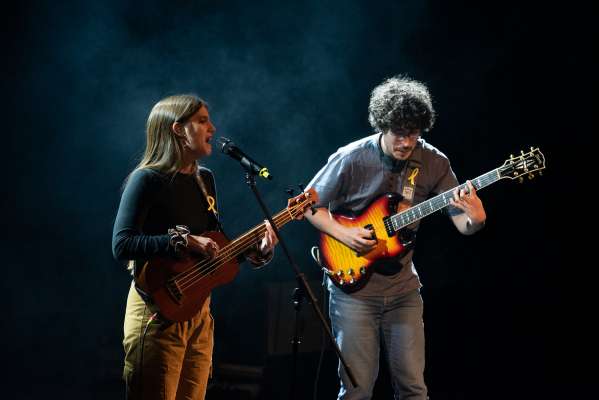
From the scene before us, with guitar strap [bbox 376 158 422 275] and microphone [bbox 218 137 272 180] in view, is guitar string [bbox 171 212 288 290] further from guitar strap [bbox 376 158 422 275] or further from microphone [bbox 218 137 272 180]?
guitar strap [bbox 376 158 422 275]

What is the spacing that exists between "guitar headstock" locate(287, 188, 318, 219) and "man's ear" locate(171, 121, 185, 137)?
0.63 metres

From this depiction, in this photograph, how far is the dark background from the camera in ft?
16.6

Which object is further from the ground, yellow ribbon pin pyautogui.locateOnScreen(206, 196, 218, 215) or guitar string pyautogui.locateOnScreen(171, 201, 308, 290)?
yellow ribbon pin pyautogui.locateOnScreen(206, 196, 218, 215)

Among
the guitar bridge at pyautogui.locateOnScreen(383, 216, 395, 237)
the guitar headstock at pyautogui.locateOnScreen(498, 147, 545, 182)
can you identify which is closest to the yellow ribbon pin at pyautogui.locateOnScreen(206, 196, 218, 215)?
the guitar bridge at pyautogui.locateOnScreen(383, 216, 395, 237)

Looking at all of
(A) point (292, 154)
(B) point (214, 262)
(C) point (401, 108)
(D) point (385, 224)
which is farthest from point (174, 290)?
(A) point (292, 154)

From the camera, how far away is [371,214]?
3.60 metres

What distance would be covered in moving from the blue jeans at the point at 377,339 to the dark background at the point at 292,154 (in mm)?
1704

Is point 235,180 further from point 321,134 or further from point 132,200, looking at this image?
point 132,200

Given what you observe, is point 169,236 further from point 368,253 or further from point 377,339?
point 377,339

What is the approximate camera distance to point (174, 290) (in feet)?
9.22

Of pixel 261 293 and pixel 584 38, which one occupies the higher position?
pixel 584 38

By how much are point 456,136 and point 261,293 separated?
2297 mm

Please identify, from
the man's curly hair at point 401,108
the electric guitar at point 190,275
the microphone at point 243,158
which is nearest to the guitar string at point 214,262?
the electric guitar at point 190,275

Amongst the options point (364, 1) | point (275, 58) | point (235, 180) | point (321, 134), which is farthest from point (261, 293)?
point (364, 1)
